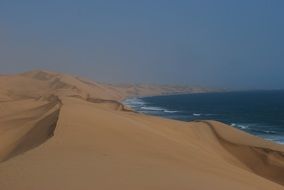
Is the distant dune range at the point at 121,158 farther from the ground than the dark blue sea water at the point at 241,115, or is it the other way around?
the distant dune range at the point at 121,158

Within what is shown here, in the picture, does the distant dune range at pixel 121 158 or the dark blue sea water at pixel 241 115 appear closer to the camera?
the distant dune range at pixel 121 158

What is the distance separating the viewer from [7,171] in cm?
935

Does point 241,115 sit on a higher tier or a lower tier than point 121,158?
lower

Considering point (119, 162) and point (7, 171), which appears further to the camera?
point (119, 162)

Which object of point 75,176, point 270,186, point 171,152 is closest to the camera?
point 75,176

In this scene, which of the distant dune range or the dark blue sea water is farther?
the dark blue sea water

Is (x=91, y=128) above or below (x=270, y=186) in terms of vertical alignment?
above

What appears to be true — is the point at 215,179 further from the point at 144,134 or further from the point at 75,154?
the point at 144,134

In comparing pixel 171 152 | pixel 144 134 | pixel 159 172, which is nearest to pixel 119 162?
pixel 159 172

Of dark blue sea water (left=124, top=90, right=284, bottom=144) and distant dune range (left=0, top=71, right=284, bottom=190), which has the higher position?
distant dune range (left=0, top=71, right=284, bottom=190)

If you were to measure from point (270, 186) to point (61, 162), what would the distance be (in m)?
6.41

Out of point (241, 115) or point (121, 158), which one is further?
point (241, 115)

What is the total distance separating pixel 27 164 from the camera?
10062 mm

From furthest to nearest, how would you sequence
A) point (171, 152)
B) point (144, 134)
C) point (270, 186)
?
1. point (144, 134)
2. point (171, 152)
3. point (270, 186)
